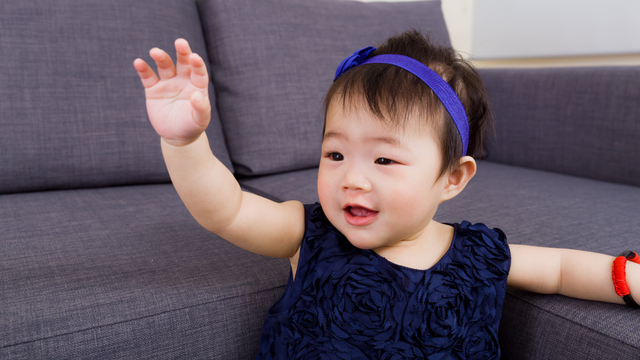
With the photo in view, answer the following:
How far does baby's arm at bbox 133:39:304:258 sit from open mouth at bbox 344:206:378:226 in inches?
4.0

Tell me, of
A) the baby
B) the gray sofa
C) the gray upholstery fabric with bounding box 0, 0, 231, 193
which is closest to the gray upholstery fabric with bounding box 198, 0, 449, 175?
the gray sofa

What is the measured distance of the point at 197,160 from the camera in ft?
1.83

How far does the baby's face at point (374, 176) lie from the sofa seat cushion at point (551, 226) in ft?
0.86

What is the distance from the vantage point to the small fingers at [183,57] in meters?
0.50

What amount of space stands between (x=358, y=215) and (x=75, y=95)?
35.5 inches

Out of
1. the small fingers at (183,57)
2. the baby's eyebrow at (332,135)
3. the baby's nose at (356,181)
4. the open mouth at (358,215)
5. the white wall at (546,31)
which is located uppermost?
the white wall at (546,31)

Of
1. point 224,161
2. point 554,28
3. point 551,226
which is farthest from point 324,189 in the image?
point 554,28

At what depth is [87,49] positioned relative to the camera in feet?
3.95

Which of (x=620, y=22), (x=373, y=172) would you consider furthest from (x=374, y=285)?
(x=620, y=22)

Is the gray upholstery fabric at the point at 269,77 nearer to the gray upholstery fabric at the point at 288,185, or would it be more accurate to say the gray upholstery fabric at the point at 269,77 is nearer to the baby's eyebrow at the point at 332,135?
the gray upholstery fabric at the point at 288,185

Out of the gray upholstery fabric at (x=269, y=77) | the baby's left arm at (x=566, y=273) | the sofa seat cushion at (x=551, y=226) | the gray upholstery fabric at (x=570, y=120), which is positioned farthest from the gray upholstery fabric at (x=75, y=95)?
the gray upholstery fabric at (x=570, y=120)

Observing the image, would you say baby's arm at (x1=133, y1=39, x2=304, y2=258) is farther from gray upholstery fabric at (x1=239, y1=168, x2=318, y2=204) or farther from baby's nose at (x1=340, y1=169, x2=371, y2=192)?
gray upholstery fabric at (x1=239, y1=168, x2=318, y2=204)

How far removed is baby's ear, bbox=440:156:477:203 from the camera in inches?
27.6

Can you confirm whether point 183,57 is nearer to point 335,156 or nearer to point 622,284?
point 335,156
